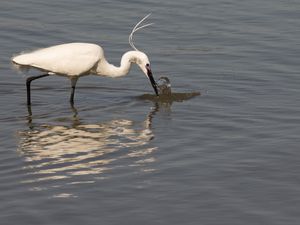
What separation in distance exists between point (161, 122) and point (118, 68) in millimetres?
1431

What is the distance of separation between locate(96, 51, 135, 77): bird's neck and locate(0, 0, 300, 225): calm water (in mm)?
361

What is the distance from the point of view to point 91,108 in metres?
12.0

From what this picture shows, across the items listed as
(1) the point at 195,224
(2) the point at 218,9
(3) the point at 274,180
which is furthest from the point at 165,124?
(2) the point at 218,9

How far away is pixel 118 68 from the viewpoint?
12.3 m

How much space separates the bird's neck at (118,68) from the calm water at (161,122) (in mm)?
361

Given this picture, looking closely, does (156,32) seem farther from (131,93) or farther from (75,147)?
(75,147)

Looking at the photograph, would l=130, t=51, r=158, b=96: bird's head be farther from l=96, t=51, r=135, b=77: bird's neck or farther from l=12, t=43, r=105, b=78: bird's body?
l=12, t=43, r=105, b=78: bird's body

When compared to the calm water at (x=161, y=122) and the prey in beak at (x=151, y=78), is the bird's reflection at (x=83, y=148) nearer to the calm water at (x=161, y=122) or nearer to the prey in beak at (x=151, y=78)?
the calm water at (x=161, y=122)

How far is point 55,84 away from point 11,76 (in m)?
0.65

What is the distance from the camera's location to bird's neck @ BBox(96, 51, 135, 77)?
12.2 meters

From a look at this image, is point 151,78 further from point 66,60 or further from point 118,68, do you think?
point 66,60

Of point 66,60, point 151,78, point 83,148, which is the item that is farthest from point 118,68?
point 83,148

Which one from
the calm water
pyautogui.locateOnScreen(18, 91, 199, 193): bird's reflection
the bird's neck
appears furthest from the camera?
the bird's neck

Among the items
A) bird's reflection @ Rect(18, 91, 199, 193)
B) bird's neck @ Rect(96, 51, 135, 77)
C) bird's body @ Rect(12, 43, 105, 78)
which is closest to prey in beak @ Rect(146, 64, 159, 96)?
bird's neck @ Rect(96, 51, 135, 77)
